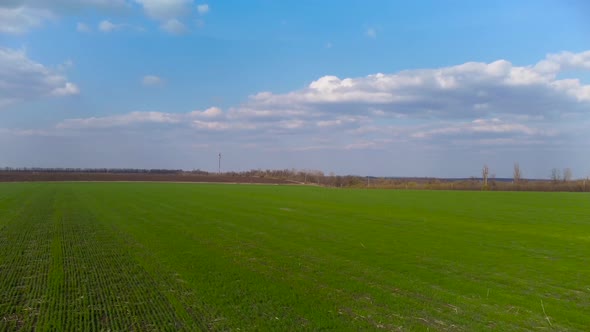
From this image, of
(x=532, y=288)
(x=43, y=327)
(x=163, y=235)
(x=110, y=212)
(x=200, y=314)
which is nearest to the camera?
(x=43, y=327)

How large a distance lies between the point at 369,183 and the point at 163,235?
81.3 meters

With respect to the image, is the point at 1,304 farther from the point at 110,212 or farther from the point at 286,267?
the point at 110,212

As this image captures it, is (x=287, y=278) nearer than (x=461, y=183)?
Yes

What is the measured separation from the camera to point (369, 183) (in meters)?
95.7

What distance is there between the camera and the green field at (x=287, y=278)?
24.6 feet

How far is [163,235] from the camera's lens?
17.3m

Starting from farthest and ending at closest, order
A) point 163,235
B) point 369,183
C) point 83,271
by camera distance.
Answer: point 369,183 < point 163,235 < point 83,271

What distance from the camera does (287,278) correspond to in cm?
1052

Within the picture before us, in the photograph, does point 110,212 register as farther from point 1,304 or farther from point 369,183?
point 369,183

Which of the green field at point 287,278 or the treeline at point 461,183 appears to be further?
the treeline at point 461,183

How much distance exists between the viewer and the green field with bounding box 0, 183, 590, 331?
7.49 meters

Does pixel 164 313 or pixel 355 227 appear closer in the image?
pixel 164 313

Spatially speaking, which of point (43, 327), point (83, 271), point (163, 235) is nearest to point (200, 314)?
point (43, 327)

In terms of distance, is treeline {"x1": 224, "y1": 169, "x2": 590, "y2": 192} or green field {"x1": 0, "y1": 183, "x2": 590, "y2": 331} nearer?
green field {"x1": 0, "y1": 183, "x2": 590, "y2": 331}
